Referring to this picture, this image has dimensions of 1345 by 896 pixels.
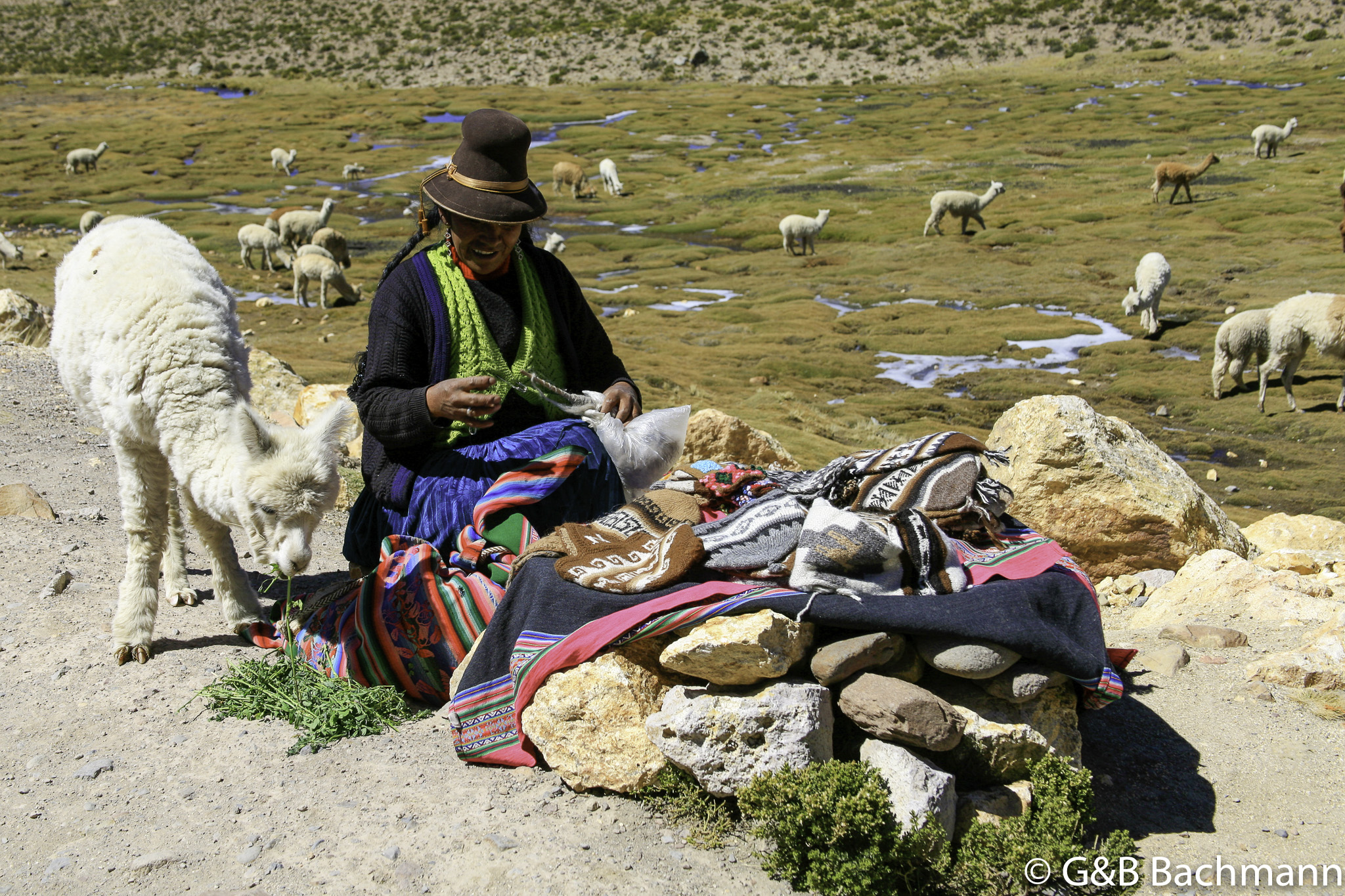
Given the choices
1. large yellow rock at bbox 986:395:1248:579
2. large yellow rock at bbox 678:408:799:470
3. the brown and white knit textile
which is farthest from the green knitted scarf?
large yellow rock at bbox 986:395:1248:579

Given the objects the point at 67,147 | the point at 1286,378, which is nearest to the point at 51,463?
the point at 1286,378

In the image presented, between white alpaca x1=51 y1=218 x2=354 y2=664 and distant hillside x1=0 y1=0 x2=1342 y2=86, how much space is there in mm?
75168

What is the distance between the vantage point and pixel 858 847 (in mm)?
2545

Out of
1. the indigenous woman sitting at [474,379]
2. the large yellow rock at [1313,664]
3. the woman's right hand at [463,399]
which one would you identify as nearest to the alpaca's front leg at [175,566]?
the indigenous woman sitting at [474,379]

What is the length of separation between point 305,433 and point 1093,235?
93.0 ft

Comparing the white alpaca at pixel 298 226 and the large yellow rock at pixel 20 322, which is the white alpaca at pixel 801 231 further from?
the large yellow rock at pixel 20 322

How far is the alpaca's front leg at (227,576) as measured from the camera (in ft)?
13.8

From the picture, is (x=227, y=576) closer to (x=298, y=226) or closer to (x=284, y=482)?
(x=284, y=482)

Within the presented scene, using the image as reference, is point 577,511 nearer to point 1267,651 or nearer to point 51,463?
point 1267,651

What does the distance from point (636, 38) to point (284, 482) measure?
8590 cm

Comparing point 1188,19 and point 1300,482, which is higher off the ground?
point 1188,19

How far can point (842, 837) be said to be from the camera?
2.52m

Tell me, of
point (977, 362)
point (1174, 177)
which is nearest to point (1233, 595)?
point (977, 362)

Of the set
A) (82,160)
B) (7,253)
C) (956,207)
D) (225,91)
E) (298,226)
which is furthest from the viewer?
(225,91)
